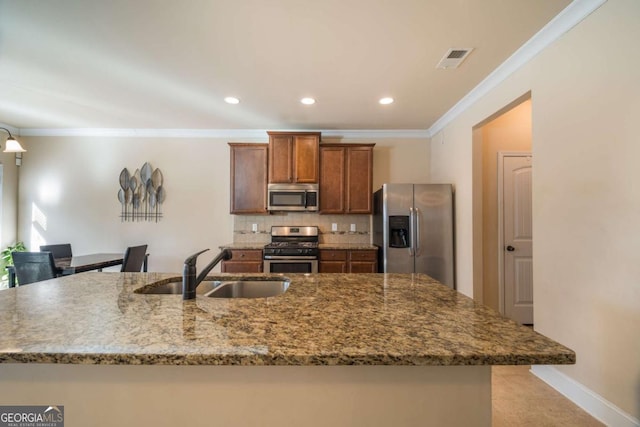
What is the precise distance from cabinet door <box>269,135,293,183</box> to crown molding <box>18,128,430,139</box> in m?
0.50

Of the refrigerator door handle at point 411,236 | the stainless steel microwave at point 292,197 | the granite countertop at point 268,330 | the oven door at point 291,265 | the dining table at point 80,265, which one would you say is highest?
the stainless steel microwave at point 292,197

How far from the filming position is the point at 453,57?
2.29 m

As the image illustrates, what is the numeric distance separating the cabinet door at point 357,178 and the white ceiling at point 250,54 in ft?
1.81

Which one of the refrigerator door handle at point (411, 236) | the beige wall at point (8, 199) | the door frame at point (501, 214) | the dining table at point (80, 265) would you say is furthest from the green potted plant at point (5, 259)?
the door frame at point (501, 214)

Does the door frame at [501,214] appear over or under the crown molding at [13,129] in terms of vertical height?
under

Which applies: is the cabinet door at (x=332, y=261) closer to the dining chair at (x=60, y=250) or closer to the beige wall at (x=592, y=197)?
the beige wall at (x=592, y=197)

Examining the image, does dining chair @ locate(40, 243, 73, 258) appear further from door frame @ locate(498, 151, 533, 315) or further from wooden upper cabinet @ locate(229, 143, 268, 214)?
door frame @ locate(498, 151, 533, 315)

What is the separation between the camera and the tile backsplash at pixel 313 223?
4254 millimetres

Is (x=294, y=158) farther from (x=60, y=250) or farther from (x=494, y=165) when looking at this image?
(x=60, y=250)

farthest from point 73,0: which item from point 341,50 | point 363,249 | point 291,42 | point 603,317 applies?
point 603,317

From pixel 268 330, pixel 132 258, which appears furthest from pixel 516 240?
pixel 132 258

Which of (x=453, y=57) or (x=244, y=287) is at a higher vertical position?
(x=453, y=57)

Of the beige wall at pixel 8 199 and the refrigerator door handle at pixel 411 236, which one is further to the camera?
the beige wall at pixel 8 199

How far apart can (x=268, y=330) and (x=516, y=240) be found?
11.5 ft
